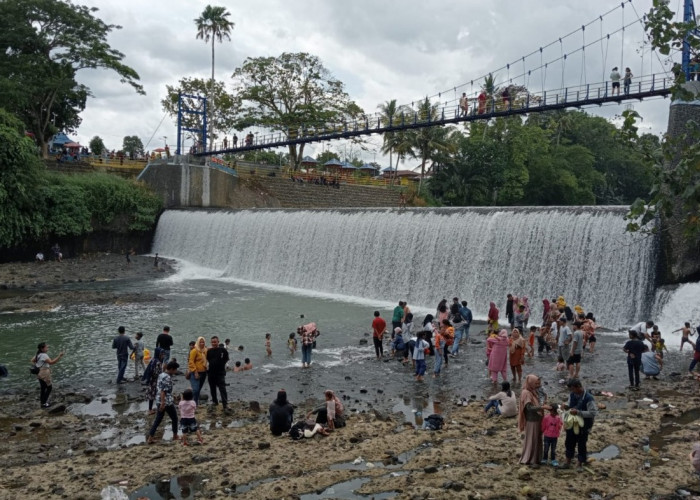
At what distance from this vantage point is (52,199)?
31.0m

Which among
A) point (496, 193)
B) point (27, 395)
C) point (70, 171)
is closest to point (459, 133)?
point (496, 193)

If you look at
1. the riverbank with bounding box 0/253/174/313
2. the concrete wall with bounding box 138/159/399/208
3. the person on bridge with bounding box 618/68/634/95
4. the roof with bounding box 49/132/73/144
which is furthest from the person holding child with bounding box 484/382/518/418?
the roof with bounding box 49/132/73/144

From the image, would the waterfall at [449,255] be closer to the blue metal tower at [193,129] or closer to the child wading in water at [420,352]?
the child wading in water at [420,352]

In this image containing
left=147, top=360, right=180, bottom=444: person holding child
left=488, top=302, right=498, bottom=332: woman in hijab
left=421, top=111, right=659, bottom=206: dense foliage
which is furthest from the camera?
left=421, top=111, right=659, bottom=206: dense foliage

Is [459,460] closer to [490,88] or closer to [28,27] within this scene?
[28,27]

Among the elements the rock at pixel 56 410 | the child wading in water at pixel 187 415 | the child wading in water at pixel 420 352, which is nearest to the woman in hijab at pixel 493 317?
the child wading in water at pixel 420 352

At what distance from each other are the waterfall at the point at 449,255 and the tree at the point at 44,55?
1293cm

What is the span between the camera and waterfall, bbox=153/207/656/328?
702 inches

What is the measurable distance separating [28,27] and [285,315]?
85.1ft

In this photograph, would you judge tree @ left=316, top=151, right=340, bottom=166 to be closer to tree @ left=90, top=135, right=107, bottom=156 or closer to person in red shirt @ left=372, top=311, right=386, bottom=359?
tree @ left=90, top=135, right=107, bottom=156

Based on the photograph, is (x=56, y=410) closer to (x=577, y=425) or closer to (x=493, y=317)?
(x=577, y=425)

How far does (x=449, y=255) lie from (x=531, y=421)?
14800 millimetres

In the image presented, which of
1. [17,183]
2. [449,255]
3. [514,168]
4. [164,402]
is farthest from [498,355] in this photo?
[514,168]

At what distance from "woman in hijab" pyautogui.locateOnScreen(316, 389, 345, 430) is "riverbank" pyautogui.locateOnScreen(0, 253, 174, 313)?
14942 millimetres
